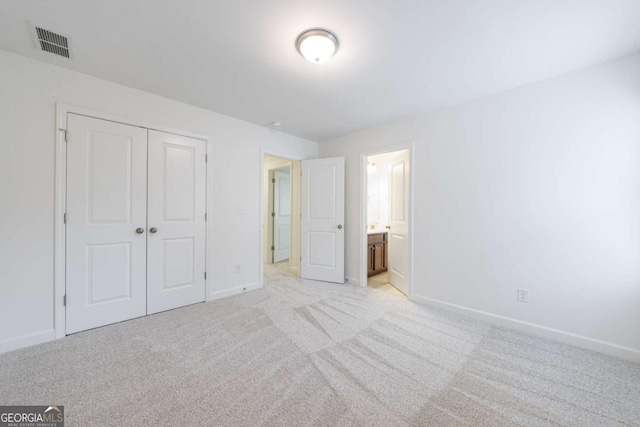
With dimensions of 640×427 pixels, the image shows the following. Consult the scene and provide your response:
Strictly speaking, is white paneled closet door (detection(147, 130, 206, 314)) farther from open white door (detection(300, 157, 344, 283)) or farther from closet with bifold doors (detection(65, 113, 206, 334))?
open white door (detection(300, 157, 344, 283))

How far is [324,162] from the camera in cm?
396

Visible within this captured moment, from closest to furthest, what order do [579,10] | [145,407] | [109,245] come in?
[145,407], [579,10], [109,245]

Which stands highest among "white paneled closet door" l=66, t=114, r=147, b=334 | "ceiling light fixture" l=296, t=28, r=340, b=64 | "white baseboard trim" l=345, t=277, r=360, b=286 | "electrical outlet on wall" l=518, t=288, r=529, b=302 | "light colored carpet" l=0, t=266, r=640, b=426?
"ceiling light fixture" l=296, t=28, r=340, b=64

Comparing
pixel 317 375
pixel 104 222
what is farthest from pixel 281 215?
pixel 317 375

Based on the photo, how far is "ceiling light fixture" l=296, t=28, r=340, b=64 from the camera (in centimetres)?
166

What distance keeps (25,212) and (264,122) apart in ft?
8.32

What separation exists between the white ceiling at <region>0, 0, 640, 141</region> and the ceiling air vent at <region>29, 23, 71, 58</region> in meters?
0.05

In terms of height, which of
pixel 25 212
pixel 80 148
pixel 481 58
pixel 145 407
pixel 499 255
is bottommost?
pixel 145 407

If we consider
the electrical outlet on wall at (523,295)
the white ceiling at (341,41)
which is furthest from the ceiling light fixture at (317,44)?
the electrical outlet on wall at (523,295)

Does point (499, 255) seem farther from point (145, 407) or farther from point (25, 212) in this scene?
point (25, 212)

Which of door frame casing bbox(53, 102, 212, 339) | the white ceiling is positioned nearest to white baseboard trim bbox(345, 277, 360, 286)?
the white ceiling

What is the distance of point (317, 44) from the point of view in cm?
171

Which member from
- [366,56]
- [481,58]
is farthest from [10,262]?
[481,58]

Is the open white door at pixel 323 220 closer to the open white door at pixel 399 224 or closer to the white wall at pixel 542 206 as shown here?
the open white door at pixel 399 224
